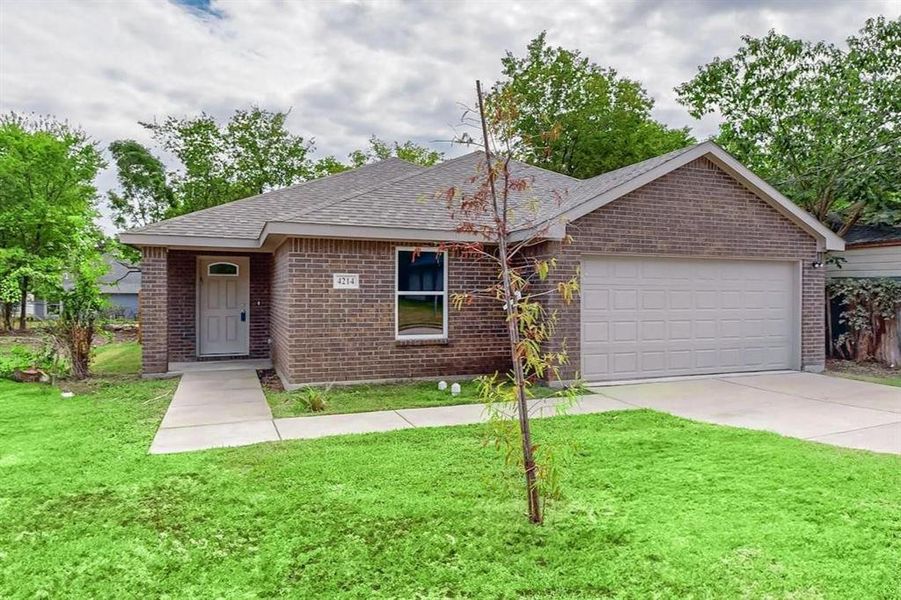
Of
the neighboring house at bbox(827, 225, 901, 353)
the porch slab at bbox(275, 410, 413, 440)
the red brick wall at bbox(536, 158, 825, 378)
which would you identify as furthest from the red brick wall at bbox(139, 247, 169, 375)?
the neighboring house at bbox(827, 225, 901, 353)

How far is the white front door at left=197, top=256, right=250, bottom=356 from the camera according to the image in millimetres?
12297

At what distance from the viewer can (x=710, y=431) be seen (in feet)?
20.5

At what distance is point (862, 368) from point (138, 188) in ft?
102

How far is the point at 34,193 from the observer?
19.8 m

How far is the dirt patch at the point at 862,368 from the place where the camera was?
10766 mm

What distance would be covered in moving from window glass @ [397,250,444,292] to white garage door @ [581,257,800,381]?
2553 mm

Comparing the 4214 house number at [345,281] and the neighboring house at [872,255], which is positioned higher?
the neighboring house at [872,255]

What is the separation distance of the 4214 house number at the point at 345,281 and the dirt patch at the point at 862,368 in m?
9.73

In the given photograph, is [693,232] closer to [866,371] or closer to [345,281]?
[866,371]

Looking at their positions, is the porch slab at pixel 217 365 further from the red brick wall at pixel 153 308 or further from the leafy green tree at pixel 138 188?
the leafy green tree at pixel 138 188

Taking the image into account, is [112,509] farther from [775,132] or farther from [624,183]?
[775,132]

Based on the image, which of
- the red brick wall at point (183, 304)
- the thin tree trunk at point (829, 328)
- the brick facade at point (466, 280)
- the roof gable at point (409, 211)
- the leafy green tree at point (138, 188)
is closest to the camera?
the roof gable at point (409, 211)

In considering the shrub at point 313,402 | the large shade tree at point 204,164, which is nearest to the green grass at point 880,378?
the shrub at point 313,402

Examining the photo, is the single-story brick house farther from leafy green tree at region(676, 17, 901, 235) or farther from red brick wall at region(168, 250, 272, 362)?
leafy green tree at region(676, 17, 901, 235)
